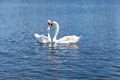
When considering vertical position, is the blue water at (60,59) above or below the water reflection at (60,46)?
below

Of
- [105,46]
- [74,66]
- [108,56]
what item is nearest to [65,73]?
[74,66]

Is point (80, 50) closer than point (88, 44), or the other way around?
point (80, 50)

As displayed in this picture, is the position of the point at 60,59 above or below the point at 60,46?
below

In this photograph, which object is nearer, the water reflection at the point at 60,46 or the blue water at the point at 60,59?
the blue water at the point at 60,59

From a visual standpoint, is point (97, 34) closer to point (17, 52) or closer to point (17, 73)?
point (17, 52)

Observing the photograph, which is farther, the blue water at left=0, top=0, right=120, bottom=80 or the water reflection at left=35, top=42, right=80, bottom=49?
the water reflection at left=35, top=42, right=80, bottom=49

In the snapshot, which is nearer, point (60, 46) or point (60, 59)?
point (60, 59)

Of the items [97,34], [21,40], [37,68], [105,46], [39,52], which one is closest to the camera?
[37,68]

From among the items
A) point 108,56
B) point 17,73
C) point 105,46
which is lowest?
point 17,73

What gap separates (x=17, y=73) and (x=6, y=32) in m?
20.4

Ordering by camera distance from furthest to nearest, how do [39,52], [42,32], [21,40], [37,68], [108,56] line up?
[42,32]
[21,40]
[39,52]
[108,56]
[37,68]

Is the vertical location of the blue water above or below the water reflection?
below

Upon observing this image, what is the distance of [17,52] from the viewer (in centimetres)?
2989

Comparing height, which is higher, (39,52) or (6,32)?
(6,32)
